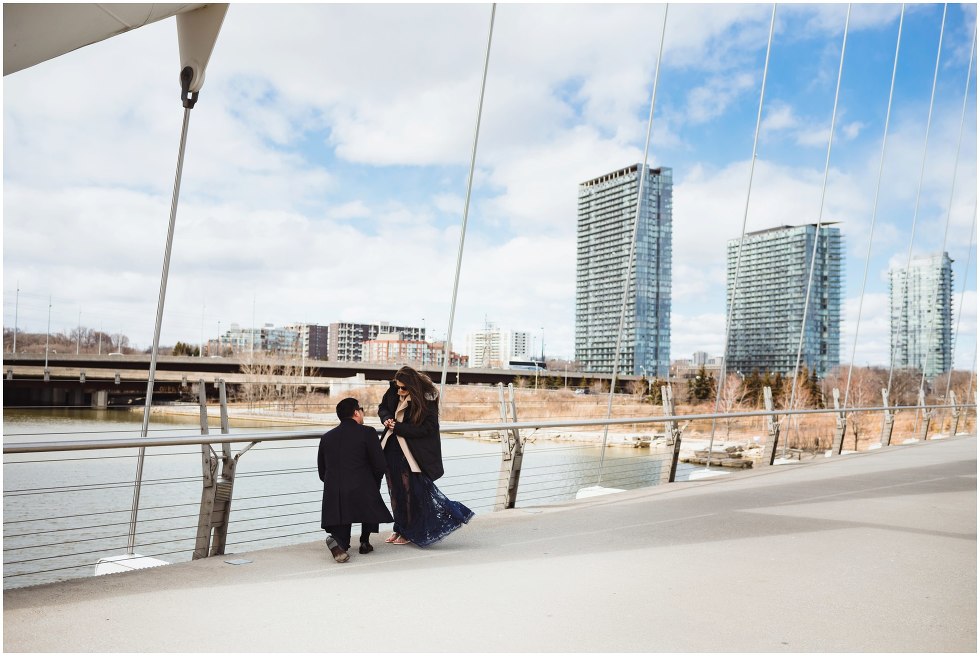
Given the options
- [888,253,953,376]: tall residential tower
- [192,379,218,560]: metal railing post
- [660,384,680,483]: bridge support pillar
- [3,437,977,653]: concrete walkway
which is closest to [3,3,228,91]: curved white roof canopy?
[192,379,218,560]: metal railing post

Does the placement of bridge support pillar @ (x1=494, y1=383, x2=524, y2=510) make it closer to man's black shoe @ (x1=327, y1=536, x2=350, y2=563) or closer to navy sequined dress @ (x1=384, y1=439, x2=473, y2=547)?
navy sequined dress @ (x1=384, y1=439, x2=473, y2=547)

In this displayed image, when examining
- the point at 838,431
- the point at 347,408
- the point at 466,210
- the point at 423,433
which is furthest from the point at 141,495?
the point at 347,408

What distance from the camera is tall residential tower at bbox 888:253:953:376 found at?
2677 cm

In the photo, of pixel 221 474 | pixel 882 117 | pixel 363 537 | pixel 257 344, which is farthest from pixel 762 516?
pixel 257 344

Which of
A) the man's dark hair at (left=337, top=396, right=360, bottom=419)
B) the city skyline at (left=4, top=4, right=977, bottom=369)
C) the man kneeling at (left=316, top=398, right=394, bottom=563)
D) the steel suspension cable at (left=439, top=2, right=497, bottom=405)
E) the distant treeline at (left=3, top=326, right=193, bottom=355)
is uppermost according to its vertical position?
the city skyline at (left=4, top=4, right=977, bottom=369)

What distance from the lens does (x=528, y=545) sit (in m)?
5.18

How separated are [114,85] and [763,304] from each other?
2631cm

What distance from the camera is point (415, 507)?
5.08 metres

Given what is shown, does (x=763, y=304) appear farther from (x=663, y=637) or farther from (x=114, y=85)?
(x=663, y=637)

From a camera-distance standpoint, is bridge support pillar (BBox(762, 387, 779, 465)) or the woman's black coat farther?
bridge support pillar (BBox(762, 387, 779, 465))

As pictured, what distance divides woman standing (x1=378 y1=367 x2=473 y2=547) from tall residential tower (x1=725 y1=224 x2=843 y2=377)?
21.1 metres

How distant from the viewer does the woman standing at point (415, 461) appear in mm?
5051

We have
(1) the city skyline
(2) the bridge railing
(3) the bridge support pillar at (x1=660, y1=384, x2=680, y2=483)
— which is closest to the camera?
(2) the bridge railing

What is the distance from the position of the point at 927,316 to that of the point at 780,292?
513 cm
